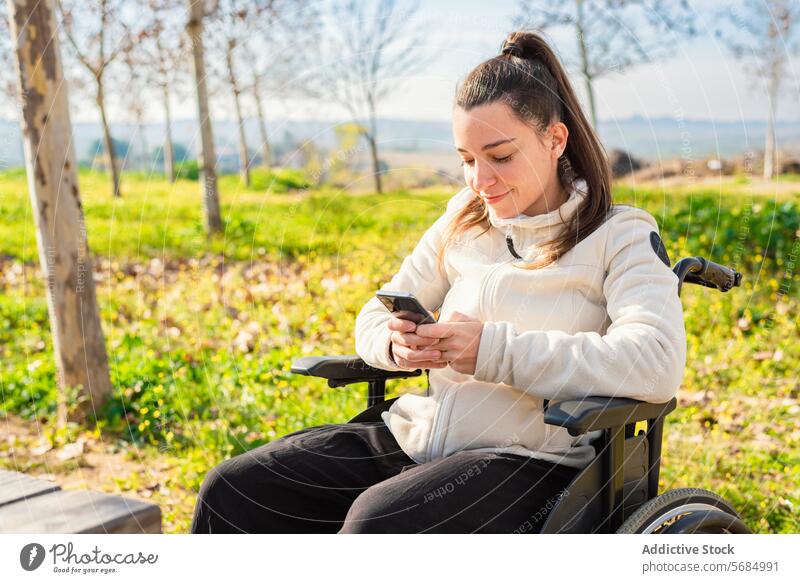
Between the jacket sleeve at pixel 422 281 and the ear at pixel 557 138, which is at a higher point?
the ear at pixel 557 138

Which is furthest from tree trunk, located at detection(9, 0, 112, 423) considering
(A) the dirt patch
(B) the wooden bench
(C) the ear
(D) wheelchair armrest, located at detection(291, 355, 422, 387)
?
(C) the ear

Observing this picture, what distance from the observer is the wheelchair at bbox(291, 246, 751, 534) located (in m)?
1.58

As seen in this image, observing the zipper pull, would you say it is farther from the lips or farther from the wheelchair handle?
the wheelchair handle

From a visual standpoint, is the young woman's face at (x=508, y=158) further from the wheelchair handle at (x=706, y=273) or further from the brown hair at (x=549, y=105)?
the wheelchair handle at (x=706, y=273)

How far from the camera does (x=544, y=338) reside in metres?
1.73

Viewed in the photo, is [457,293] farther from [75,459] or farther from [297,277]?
[297,277]

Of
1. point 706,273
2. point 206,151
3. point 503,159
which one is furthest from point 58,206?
point 206,151

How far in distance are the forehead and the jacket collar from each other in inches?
7.1

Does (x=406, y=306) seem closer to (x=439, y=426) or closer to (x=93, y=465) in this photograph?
(x=439, y=426)

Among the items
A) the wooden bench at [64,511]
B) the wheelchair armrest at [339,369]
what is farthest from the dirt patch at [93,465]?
the wheelchair armrest at [339,369]

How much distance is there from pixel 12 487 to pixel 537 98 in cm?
184

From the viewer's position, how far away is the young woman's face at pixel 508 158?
1.79m

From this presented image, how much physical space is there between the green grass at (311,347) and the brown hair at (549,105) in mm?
590
